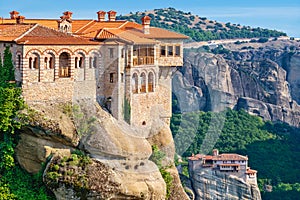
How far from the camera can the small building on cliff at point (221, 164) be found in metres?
85.3

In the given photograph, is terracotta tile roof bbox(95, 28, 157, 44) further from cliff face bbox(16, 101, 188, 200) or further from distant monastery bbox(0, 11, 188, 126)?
cliff face bbox(16, 101, 188, 200)

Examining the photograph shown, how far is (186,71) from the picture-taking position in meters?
116

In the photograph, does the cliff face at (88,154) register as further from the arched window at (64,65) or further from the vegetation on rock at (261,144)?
the vegetation on rock at (261,144)

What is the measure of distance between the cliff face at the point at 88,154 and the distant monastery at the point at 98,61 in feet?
3.81

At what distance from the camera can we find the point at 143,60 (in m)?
46.1

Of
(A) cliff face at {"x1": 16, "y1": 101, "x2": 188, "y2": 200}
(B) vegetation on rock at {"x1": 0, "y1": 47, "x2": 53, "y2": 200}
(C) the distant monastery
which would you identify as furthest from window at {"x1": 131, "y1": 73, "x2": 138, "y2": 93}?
(B) vegetation on rock at {"x1": 0, "y1": 47, "x2": 53, "y2": 200}

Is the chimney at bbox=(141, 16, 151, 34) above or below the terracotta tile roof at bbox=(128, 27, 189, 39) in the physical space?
above

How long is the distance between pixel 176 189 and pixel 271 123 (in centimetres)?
7848

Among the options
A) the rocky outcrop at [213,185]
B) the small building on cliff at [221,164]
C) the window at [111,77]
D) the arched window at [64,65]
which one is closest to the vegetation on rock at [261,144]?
the small building on cliff at [221,164]

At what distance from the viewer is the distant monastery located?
134 feet

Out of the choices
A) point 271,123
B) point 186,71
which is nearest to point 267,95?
point 271,123

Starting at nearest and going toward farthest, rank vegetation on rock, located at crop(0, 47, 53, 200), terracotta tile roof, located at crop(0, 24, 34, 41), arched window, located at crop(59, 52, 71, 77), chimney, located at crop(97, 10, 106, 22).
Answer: vegetation on rock, located at crop(0, 47, 53, 200)
terracotta tile roof, located at crop(0, 24, 34, 41)
arched window, located at crop(59, 52, 71, 77)
chimney, located at crop(97, 10, 106, 22)

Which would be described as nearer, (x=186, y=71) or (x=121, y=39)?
(x=121, y=39)

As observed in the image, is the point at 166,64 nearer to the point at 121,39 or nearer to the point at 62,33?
the point at 121,39
